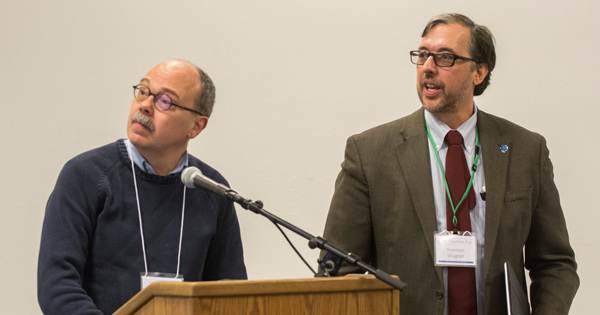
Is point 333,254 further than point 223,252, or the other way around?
point 223,252

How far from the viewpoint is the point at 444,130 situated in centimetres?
219

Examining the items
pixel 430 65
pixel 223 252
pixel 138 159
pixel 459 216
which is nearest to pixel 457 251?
pixel 459 216

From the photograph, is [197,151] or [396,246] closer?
[396,246]

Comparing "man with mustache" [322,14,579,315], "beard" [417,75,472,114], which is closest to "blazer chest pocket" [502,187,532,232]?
"man with mustache" [322,14,579,315]

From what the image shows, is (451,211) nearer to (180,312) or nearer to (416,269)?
(416,269)

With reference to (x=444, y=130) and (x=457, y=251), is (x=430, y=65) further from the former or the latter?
(x=457, y=251)

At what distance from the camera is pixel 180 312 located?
1.16 metres

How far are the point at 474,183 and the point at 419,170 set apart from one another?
0.71ft

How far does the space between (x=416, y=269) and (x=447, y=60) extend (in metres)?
0.81

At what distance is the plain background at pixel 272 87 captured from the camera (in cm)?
308

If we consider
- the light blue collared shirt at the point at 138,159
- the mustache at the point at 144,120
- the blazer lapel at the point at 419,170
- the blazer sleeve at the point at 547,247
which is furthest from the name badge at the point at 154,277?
the blazer sleeve at the point at 547,247

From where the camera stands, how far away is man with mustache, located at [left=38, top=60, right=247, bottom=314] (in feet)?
5.91

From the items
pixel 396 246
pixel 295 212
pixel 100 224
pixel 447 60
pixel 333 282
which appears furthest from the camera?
pixel 295 212

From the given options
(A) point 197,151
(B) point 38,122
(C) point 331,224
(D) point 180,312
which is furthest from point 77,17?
(D) point 180,312
